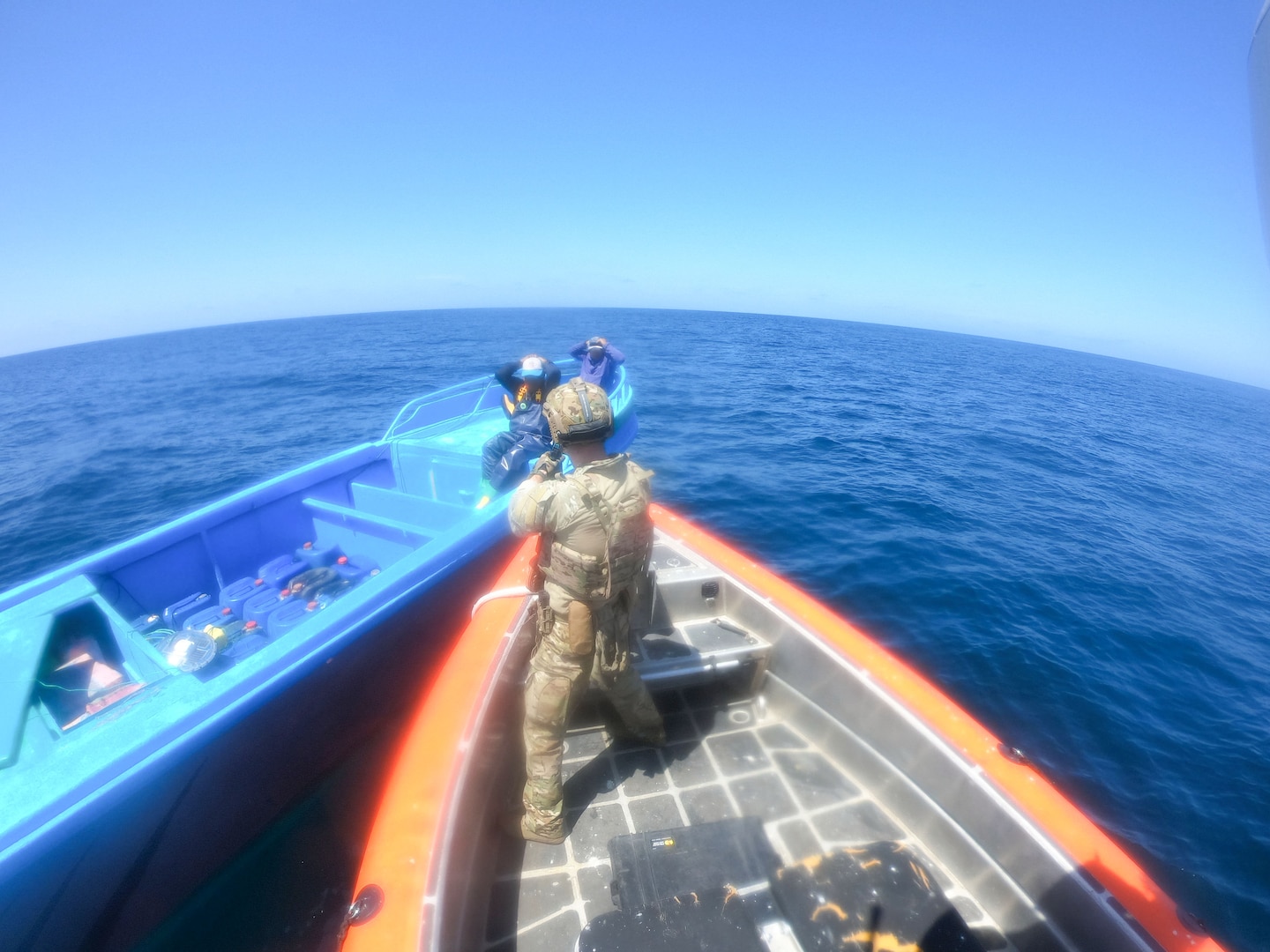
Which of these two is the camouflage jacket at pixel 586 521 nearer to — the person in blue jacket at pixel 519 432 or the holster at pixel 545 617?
the holster at pixel 545 617

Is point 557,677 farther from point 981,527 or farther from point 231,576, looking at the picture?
point 981,527

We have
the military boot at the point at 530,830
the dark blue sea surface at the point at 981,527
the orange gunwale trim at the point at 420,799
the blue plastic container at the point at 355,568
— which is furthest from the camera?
the dark blue sea surface at the point at 981,527

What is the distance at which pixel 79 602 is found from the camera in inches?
161

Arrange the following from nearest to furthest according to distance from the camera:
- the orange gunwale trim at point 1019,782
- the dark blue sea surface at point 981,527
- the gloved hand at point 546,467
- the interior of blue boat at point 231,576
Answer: the orange gunwale trim at point 1019,782 < the gloved hand at point 546,467 < the interior of blue boat at point 231,576 < the dark blue sea surface at point 981,527

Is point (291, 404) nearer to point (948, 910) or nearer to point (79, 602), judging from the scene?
point (79, 602)

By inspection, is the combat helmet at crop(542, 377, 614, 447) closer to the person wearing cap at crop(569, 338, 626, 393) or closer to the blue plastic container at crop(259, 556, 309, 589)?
the blue plastic container at crop(259, 556, 309, 589)

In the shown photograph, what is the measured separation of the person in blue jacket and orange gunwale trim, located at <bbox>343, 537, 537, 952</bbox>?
2.32 meters

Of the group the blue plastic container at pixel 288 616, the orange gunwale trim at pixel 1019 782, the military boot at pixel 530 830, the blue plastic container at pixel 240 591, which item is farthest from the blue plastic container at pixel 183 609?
the orange gunwale trim at pixel 1019 782

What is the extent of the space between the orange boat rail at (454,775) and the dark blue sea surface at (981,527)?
8.32ft

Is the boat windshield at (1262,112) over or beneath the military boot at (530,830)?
over

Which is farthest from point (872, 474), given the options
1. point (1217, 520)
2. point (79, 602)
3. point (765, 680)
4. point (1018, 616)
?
point (79, 602)

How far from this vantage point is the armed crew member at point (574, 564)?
2754 millimetres

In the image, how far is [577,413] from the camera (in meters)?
2.71

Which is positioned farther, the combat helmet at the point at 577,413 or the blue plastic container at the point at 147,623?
the blue plastic container at the point at 147,623
